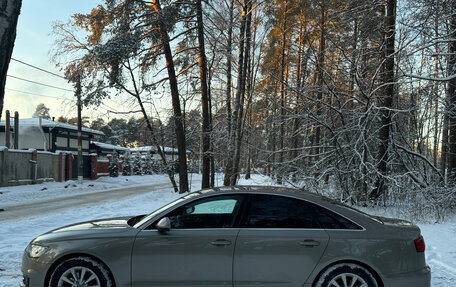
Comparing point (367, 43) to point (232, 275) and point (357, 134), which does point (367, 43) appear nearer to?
point (357, 134)

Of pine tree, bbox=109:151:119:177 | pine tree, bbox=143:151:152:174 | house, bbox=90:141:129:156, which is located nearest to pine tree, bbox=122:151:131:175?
house, bbox=90:141:129:156

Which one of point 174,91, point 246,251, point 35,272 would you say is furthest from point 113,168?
point 246,251

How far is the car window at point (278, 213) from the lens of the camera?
3422 mm

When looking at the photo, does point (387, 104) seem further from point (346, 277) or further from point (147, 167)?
point (147, 167)

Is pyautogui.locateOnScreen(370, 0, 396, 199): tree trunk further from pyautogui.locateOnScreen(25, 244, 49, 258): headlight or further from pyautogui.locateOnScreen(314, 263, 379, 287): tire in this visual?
pyautogui.locateOnScreen(25, 244, 49, 258): headlight

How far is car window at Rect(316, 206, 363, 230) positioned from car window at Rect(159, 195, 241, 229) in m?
0.91

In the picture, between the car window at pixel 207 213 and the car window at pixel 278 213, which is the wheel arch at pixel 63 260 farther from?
the car window at pixel 278 213

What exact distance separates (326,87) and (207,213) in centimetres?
744

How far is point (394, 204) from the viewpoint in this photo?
9.16 metres

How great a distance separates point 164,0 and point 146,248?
14.5 m

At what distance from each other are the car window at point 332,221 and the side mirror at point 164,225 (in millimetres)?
1626

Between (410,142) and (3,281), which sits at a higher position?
(410,142)

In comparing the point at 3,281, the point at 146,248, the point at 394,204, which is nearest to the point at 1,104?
the point at 3,281

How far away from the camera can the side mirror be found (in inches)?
131
